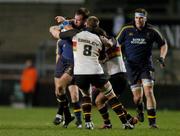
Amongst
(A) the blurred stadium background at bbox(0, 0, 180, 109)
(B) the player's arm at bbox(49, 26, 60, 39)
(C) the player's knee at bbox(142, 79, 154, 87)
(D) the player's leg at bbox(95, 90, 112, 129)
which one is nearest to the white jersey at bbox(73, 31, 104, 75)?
(B) the player's arm at bbox(49, 26, 60, 39)

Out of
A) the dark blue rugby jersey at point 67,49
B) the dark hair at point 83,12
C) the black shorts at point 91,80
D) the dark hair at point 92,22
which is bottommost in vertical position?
the black shorts at point 91,80

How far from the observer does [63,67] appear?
15070 mm

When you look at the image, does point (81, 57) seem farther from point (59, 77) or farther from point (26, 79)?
point (26, 79)

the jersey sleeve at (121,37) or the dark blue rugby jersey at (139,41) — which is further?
the jersey sleeve at (121,37)

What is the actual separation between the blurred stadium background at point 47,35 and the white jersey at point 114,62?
35.6 feet

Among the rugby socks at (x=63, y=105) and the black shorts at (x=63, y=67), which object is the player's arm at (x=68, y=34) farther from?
the rugby socks at (x=63, y=105)

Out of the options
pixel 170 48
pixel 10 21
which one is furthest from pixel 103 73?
pixel 10 21

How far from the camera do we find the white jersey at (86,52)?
13305 millimetres

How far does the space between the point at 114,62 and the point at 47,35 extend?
18048 millimetres

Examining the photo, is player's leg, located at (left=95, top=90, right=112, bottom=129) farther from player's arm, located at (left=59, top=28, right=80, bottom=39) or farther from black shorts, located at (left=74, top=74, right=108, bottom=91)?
player's arm, located at (left=59, top=28, right=80, bottom=39)

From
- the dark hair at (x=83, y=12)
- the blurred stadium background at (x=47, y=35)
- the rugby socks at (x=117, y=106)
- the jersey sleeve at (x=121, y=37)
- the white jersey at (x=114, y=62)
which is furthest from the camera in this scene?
the blurred stadium background at (x=47, y=35)

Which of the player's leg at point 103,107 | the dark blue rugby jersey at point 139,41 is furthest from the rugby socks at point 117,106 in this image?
the dark blue rugby jersey at point 139,41

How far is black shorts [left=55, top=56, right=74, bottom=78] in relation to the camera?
14680mm

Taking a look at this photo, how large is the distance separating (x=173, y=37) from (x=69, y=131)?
16.6m
